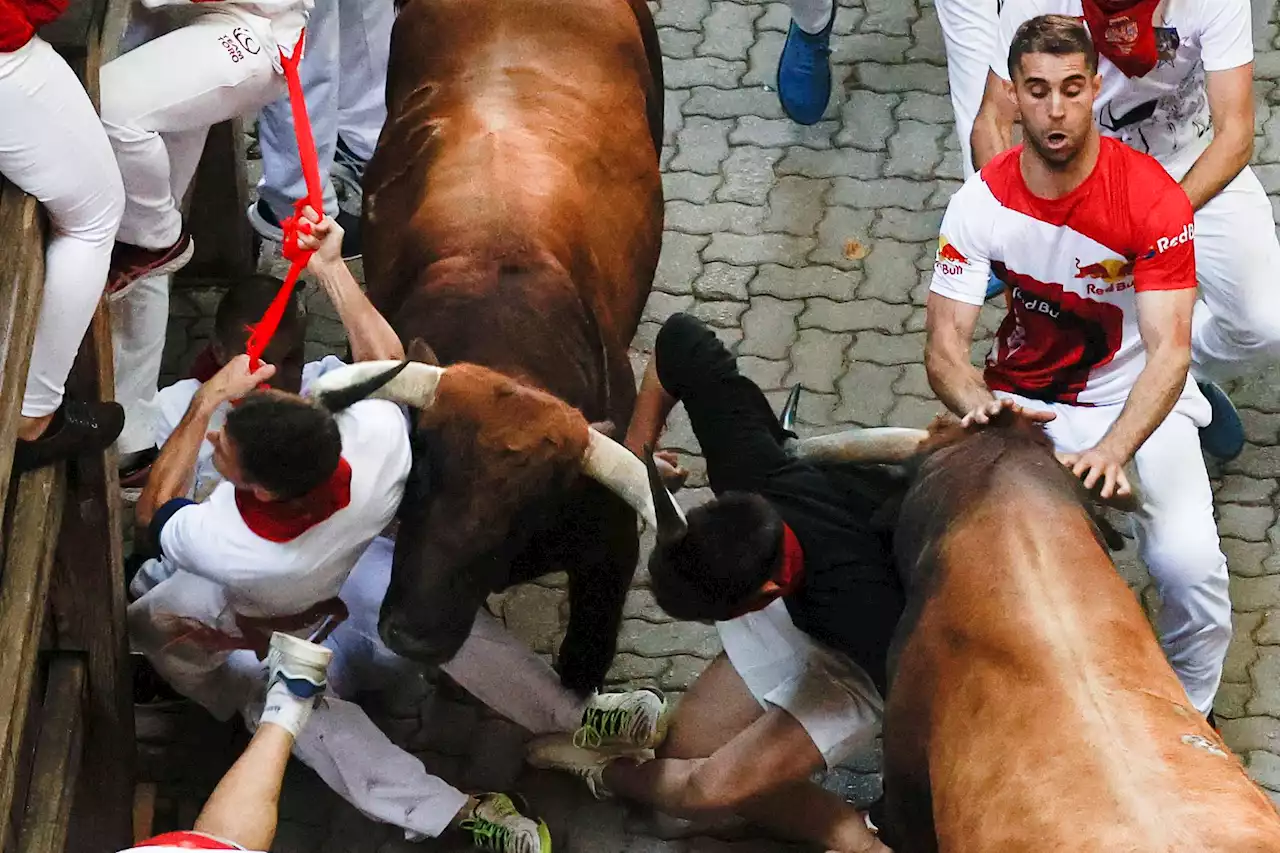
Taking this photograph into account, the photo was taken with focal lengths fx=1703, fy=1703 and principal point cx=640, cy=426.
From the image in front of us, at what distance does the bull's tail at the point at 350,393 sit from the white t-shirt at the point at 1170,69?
2.16m

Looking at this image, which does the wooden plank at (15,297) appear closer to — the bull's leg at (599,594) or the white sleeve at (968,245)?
the bull's leg at (599,594)

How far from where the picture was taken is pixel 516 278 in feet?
15.7

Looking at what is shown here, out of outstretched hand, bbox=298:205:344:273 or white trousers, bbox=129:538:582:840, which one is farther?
white trousers, bbox=129:538:582:840

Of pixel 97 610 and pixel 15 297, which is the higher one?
pixel 15 297

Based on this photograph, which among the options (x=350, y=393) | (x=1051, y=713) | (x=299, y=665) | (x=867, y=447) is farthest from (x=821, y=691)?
(x=350, y=393)

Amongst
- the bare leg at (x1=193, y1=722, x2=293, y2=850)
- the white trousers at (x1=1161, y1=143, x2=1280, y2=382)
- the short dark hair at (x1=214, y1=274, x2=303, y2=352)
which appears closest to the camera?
the bare leg at (x1=193, y1=722, x2=293, y2=850)

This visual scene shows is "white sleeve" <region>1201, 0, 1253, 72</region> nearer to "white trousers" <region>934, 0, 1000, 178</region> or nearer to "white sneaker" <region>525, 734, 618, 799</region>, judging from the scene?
"white trousers" <region>934, 0, 1000, 178</region>

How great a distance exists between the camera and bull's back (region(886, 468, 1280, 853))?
10.5 feet

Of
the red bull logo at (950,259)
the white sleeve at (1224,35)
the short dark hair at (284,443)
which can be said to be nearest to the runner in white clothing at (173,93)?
the short dark hair at (284,443)

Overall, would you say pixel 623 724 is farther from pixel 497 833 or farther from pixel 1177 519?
pixel 1177 519

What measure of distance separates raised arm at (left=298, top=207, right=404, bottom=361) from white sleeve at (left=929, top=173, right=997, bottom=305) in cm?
155

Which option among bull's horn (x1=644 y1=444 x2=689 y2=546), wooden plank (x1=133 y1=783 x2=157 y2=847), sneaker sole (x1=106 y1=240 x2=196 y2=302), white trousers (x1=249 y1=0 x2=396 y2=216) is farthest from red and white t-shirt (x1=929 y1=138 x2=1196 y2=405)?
wooden plank (x1=133 y1=783 x2=157 y2=847)

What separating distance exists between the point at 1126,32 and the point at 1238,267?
893 mm

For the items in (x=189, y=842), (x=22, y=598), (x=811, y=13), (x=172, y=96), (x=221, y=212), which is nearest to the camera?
(x=189, y=842)
